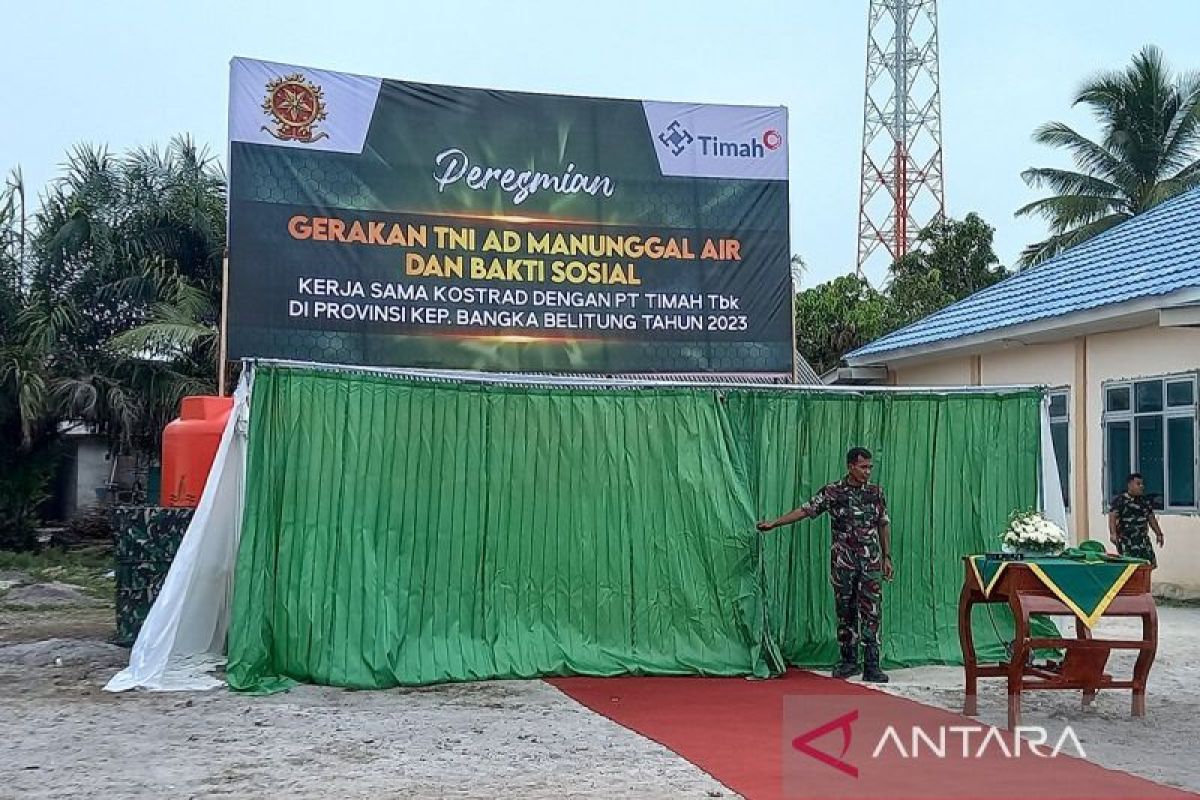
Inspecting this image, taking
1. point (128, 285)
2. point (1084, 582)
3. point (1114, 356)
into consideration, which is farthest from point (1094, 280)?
point (128, 285)

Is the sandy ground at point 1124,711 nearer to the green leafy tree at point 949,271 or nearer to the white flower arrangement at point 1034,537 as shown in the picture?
the white flower arrangement at point 1034,537

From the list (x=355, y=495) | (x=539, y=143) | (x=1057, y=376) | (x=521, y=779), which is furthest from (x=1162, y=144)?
(x=521, y=779)

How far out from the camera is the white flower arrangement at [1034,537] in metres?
7.61

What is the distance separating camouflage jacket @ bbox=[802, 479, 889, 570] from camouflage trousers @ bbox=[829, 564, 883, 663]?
9 cm

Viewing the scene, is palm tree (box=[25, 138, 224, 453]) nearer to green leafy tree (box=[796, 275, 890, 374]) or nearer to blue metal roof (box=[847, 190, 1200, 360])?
blue metal roof (box=[847, 190, 1200, 360])

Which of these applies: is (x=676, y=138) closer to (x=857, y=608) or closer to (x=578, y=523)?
(x=578, y=523)

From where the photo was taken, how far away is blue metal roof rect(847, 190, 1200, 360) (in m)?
14.4

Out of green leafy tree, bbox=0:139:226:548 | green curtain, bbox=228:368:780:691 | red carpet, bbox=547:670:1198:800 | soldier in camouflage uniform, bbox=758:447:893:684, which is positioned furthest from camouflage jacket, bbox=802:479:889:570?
green leafy tree, bbox=0:139:226:548

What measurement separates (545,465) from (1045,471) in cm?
388

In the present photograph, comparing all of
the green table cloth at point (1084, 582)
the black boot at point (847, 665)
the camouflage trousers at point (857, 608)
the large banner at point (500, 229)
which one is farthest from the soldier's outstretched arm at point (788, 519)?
the large banner at point (500, 229)

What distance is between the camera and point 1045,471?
9.87 meters

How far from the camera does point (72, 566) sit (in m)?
18.2

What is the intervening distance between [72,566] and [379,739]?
13033mm

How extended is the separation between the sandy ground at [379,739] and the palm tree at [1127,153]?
53.4ft
